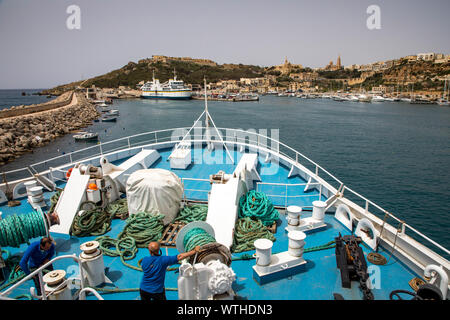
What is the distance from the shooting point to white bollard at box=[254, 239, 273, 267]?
14.7ft

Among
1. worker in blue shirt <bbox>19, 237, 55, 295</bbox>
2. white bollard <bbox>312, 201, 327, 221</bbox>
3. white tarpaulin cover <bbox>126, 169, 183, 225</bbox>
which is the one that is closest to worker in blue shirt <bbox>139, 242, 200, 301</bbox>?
worker in blue shirt <bbox>19, 237, 55, 295</bbox>

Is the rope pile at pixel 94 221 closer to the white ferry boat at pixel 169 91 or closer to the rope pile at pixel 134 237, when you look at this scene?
the rope pile at pixel 134 237

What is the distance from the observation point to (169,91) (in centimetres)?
10519

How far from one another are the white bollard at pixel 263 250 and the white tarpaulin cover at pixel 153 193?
254cm

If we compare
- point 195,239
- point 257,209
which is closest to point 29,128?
point 257,209

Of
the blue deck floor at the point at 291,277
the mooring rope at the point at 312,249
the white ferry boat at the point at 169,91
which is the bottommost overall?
the blue deck floor at the point at 291,277

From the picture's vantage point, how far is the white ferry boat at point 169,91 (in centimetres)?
A: 10403

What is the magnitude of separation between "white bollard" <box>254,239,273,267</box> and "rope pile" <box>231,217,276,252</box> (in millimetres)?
901

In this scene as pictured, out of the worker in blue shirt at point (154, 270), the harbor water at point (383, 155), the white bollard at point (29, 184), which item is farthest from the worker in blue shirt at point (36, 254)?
the harbor water at point (383, 155)

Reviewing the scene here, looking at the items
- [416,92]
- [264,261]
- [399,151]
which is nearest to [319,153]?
[399,151]

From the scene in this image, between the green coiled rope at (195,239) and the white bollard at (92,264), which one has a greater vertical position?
the green coiled rope at (195,239)

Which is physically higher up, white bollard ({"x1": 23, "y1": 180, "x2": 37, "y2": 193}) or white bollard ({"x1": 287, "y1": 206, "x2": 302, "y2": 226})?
white bollard ({"x1": 23, "y1": 180, "x2": 37, "y2": 193})

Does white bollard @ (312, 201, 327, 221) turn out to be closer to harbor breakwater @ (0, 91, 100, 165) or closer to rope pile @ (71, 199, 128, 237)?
rope pile @ (71, 199, 128, 237)
